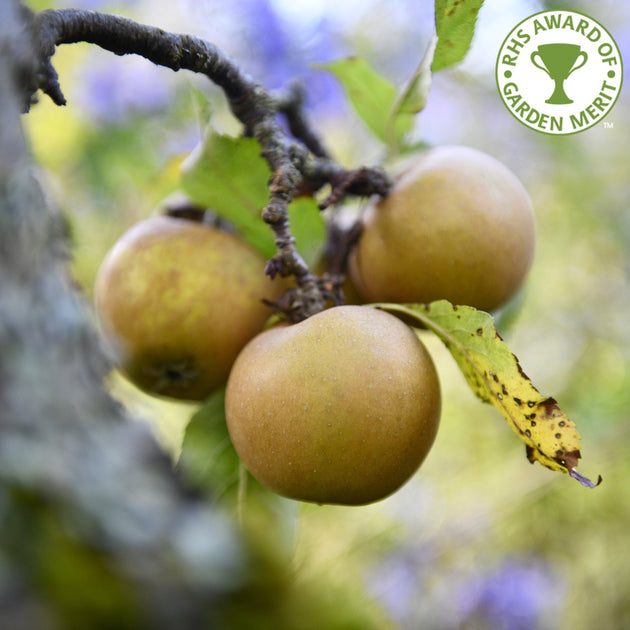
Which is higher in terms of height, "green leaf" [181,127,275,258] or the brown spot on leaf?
"green leaf" [181,127,275,258]

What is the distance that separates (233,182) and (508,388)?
38 centimetres

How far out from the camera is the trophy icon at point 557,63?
3.18ft

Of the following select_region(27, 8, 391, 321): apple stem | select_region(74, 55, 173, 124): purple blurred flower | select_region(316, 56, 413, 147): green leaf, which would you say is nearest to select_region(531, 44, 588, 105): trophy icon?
select_region(316, 56, 413, 147): green leaf

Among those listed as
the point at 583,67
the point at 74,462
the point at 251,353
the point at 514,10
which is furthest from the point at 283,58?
the point at 74,462

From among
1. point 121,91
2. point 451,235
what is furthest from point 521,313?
point 121,91

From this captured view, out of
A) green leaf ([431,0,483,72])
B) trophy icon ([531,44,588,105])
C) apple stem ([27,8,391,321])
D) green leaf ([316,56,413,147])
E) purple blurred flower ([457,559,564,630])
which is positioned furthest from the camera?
purple blurred flower ([457,559,564,630])

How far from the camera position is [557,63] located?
0.97 m

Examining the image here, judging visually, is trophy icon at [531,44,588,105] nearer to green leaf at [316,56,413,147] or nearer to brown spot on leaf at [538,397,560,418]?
green leaf at [316,56,413,147]

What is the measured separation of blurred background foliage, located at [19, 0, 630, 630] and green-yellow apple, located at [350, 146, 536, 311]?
647 millimetres

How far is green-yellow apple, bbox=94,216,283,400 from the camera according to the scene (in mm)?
724

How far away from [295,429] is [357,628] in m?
0.27

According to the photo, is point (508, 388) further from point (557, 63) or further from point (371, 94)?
point (557, 63)

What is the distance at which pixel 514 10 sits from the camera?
4.80 feet

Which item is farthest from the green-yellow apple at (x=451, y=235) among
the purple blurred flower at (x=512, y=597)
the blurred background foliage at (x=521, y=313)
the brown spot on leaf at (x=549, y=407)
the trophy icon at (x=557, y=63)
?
the purple blurred flower at (x=512, y=597)
